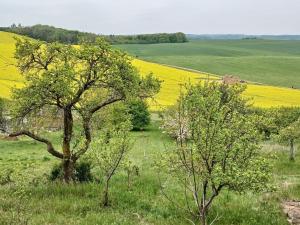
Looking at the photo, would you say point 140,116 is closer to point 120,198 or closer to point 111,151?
point 120,198

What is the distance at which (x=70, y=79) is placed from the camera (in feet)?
66.7

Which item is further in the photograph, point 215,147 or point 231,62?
point 231,62

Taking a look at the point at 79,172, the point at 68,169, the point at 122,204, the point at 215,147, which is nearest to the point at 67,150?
the point at 68,169

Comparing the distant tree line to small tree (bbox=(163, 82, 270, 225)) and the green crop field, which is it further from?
small tree (bbox=(163, 82, 270, 225))

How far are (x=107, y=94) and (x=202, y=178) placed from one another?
909cm

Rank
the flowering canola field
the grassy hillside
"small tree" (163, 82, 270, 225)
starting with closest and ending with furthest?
"small tree" (163, 82, 270, 225)
the flowering canola field
the grassy hillside

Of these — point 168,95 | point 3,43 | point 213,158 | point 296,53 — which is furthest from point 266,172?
point 296,53

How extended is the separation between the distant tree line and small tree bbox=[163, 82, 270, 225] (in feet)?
281

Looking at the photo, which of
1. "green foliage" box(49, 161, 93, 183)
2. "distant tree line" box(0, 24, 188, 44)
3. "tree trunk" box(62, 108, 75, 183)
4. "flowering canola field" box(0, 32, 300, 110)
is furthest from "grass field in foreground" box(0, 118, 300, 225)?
"distant tree line" box(0, 24, 188, 44)

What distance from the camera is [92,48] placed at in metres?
20.7

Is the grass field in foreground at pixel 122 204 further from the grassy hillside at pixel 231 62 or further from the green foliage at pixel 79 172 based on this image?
the grassy hillside at pixel 231 62

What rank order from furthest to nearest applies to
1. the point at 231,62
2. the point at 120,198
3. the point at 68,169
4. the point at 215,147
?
the point at 231,62
the point at 68,169
the point at 120,198
the point at 215,147

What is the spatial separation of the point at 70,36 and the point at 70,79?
90.3 m

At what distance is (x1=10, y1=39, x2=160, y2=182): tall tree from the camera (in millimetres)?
20516
